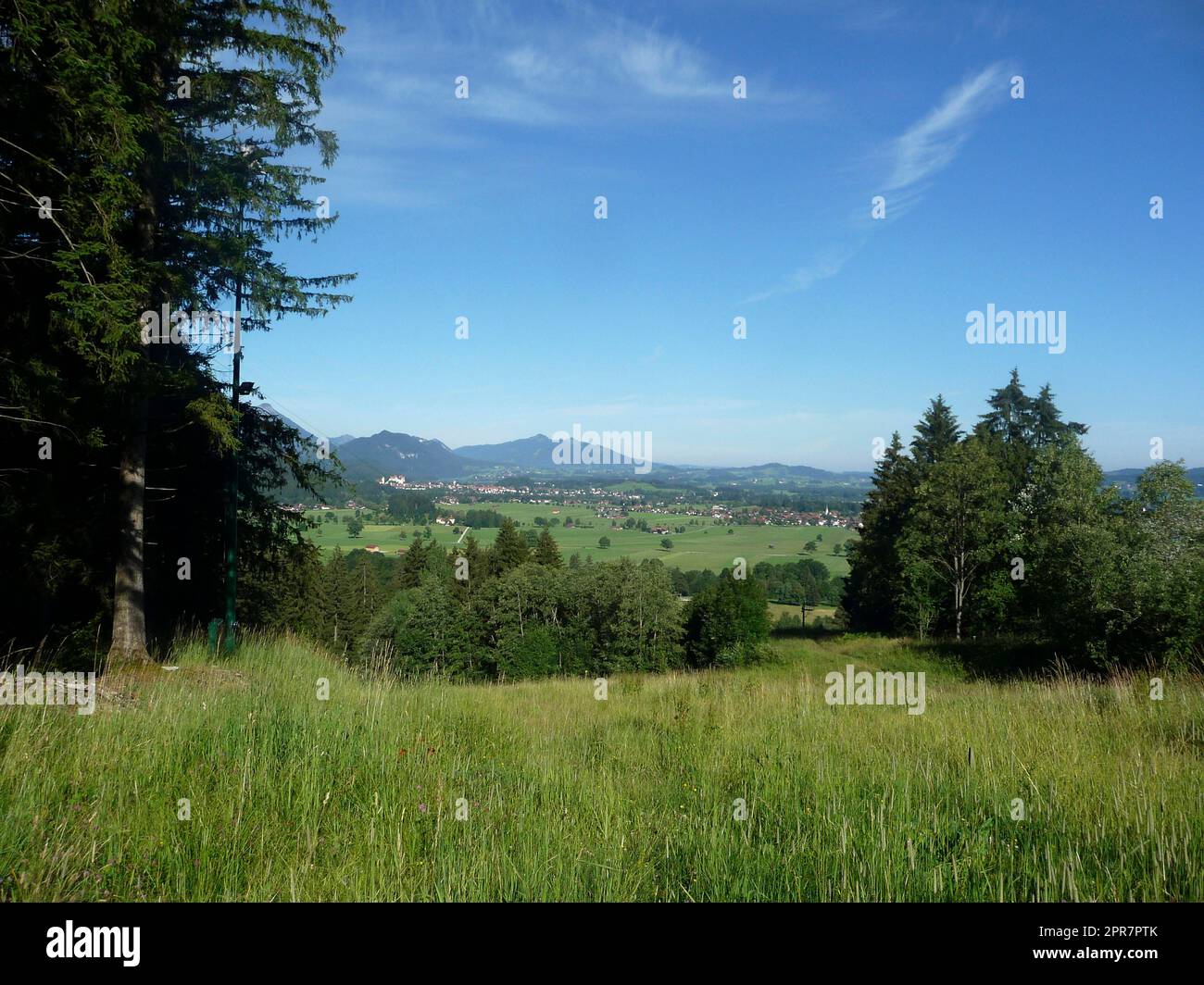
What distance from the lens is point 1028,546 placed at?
134 ft

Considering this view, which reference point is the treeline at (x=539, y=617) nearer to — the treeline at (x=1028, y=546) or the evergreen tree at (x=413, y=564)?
the evergreen tree at (x=413, y=564)

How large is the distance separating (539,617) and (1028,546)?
3771 centimetres

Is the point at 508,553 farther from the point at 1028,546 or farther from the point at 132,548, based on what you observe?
the point at 132,548

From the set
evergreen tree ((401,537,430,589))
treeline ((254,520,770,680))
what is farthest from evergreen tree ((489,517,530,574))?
evergreen tree ((401,537,430,589))

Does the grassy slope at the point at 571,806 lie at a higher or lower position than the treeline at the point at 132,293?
lower

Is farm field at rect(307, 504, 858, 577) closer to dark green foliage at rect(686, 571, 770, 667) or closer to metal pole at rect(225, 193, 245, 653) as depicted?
dark green foliage at rect(686, 571, 770, 667)

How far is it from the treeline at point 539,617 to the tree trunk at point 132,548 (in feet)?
117

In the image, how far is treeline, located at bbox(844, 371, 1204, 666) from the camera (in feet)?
85.0

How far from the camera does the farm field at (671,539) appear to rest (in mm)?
72625

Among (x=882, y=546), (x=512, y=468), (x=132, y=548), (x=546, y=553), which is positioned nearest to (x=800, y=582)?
(x=882, y=546)

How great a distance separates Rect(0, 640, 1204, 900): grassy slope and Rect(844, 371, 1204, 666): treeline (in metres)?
7.85

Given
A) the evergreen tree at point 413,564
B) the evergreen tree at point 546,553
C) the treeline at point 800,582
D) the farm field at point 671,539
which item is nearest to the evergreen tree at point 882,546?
the farm field at point 671,539
